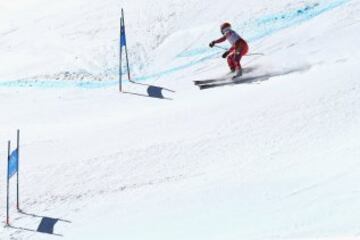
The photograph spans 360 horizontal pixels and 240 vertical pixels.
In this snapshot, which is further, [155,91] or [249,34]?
[249,34]

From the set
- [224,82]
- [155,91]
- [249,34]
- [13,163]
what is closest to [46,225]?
[13,163]

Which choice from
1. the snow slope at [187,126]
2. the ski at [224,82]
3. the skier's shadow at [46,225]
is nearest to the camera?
the snow slope at [187,126]

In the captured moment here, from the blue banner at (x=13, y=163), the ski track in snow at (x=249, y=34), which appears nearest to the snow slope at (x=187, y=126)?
the ski track in snow at (x=249, y=34)

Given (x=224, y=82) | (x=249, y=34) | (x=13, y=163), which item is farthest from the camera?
(x=249, y=34)

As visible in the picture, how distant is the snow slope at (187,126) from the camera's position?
855 cm

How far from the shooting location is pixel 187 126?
35.7ft

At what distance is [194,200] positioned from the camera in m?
8.96

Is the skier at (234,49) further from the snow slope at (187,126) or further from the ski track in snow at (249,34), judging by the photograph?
the ski track in snow at (249,34)

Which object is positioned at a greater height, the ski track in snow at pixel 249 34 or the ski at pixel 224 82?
the ski track in snow at pixel 249 34

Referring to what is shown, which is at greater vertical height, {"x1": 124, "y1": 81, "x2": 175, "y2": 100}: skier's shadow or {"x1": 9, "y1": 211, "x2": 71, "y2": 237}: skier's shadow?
{"x1": 124, "y1": 81, "x2": 175, "y2": 100}: skier's shadow

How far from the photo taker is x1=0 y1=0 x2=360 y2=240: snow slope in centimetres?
855

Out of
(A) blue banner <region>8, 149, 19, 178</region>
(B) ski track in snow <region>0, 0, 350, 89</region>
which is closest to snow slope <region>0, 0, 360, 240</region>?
(B) ski track in snow <region>0, 0, 350, 89</region>

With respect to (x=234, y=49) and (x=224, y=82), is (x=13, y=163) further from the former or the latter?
(x=234, y=49)

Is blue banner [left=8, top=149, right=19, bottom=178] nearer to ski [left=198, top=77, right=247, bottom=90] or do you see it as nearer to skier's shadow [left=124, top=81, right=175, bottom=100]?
skier's shadow [left=124, top=81, right=175, bottom=100]
